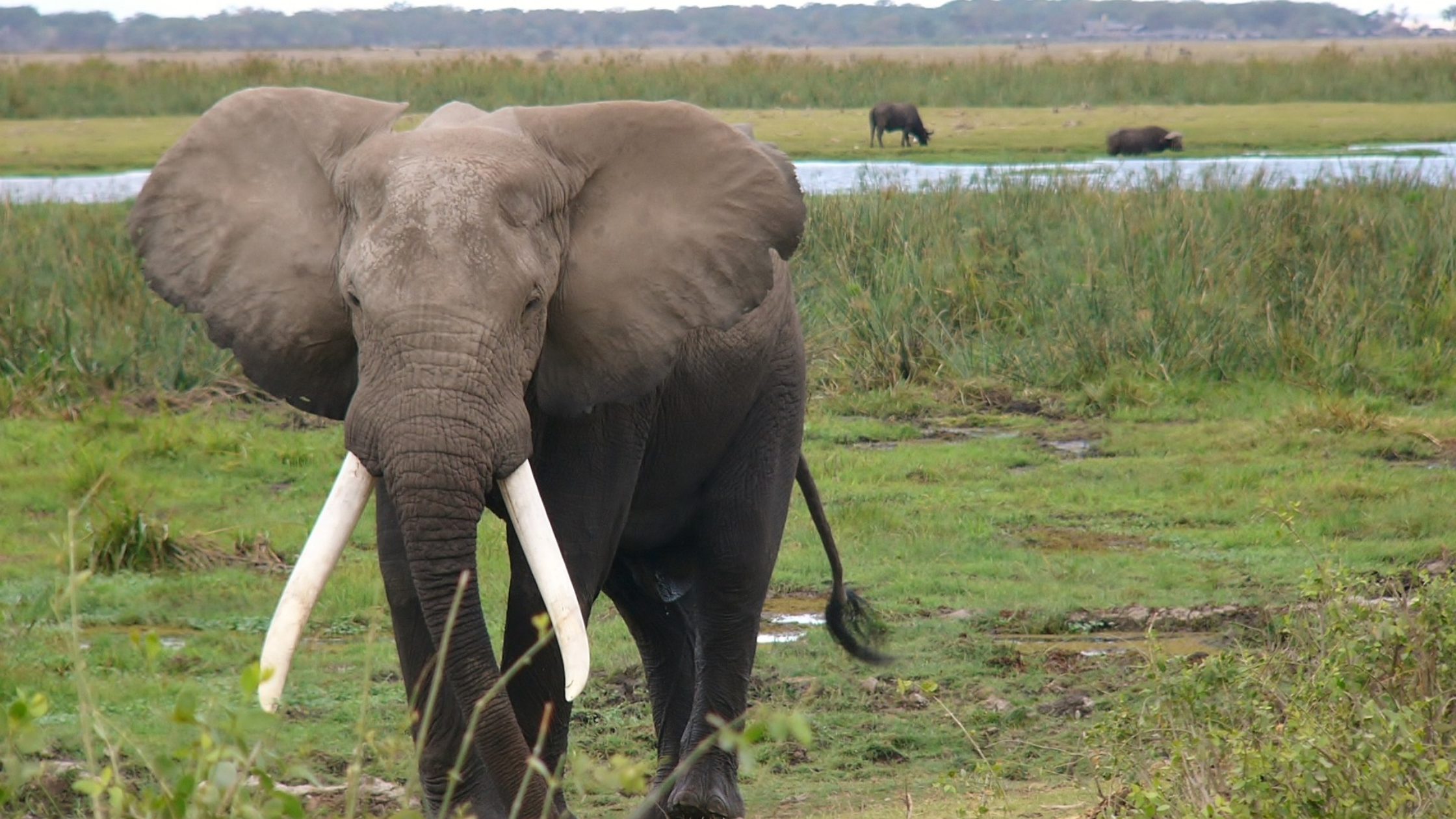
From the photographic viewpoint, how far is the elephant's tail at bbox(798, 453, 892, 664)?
593 cm

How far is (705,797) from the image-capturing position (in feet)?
17.0

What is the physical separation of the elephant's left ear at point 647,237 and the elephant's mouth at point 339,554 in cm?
48

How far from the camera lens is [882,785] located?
17.3 ft

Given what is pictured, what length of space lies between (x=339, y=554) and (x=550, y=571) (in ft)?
1.40

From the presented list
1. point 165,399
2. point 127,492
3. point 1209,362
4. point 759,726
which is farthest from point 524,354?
point 1209,362

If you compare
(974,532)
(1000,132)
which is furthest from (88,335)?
(1000,132)

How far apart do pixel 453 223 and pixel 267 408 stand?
717cm

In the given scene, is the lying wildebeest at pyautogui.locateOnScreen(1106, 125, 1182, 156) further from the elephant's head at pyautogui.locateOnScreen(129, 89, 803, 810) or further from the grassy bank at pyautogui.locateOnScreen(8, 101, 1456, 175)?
the elephant's head at pyautogui.locateOnScreen(129, 89, 803, 810)

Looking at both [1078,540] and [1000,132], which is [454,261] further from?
[1000,132]

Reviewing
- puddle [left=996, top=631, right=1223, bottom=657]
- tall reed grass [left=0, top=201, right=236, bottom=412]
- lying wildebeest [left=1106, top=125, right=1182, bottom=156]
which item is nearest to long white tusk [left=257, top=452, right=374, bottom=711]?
puddle [left=996, top=631, right=1223, bottom=657]

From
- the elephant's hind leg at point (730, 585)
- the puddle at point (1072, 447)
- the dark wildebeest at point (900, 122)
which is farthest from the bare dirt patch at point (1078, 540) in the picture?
the dark wildebeest at point (900, 122)

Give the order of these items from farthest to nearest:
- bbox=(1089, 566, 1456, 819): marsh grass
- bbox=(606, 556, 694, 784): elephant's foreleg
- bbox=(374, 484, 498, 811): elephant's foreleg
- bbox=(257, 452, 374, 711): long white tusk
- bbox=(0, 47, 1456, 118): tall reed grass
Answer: bbox=(0, 47, 1456, 118): tall reed grass < bbox=(606, 556, 694, 784): elephant's foreleg < bbox=(374, 484, 498, 811): elephant's foreleg < bbox=(257, 452, 374, 711): long white tusk < bbox=(1089, 566, 1456, 819): marsh grass

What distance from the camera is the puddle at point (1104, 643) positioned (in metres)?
6.48

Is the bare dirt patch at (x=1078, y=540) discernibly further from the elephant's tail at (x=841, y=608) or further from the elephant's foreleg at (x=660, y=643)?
the elephant's foreleg at (x=660, y=643)
